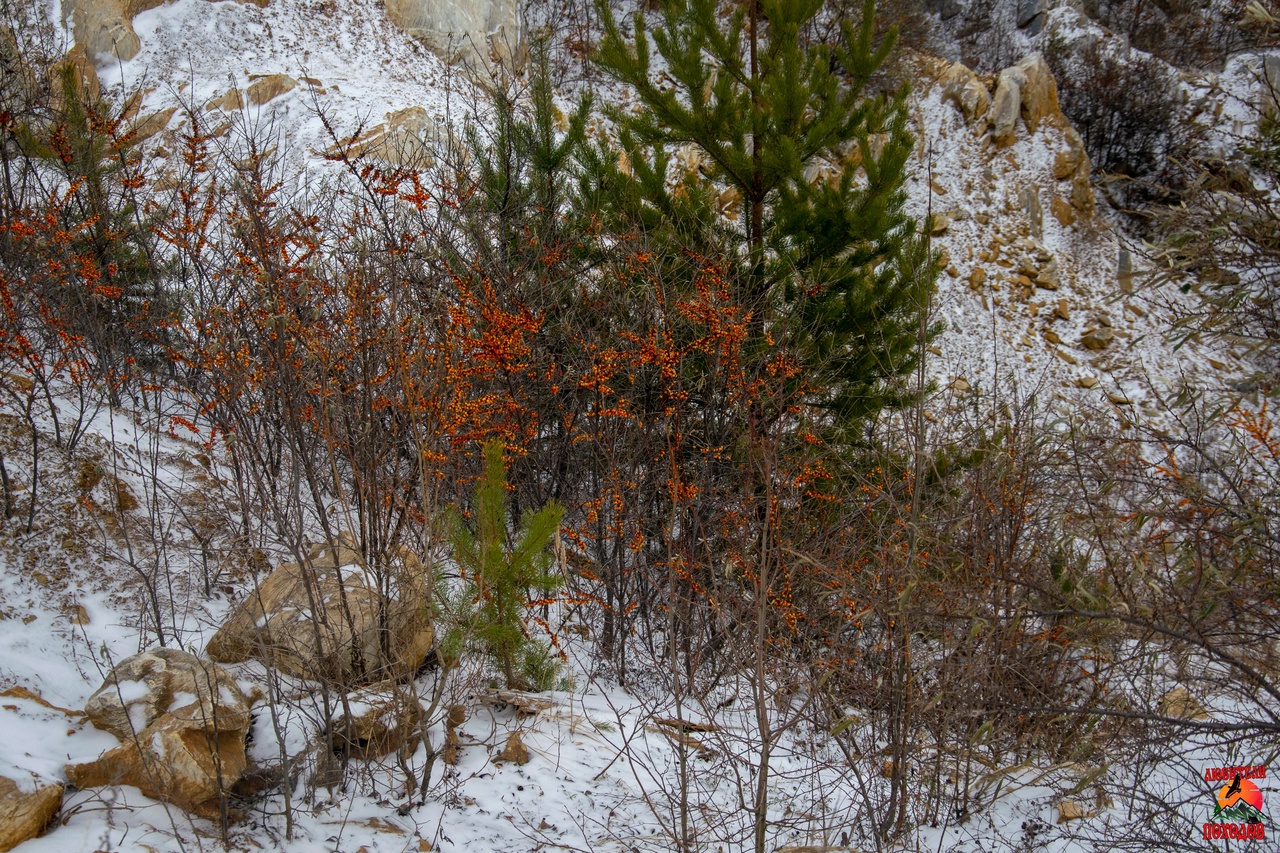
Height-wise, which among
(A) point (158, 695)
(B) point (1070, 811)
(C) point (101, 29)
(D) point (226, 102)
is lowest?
(B) point (1070, 811)

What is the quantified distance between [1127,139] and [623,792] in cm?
2096

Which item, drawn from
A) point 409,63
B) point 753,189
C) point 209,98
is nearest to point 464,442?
point 753,189

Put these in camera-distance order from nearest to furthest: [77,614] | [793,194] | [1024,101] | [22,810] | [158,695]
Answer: [22,810] < [158,695] < [77,614] < [793,194] < [1024,101]

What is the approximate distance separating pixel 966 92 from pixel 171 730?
65.3 ft

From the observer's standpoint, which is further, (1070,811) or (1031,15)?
(1031,15)

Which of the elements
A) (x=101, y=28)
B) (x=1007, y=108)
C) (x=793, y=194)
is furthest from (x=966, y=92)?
(x=101, y=28)

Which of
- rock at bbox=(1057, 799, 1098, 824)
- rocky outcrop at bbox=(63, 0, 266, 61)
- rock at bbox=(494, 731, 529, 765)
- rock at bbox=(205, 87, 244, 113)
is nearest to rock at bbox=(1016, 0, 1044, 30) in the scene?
rock at bbox=(205, 87, 244, 113)

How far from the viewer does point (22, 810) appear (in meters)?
3.05

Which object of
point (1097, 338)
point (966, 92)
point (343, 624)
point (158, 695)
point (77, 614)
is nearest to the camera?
point (158, 695)

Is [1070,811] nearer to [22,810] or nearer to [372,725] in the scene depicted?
[372,725]

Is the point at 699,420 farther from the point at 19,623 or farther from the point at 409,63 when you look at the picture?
the point at 409,63

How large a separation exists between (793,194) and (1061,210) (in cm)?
1358

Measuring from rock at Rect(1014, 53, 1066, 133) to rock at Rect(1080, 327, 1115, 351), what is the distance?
5.31 meters

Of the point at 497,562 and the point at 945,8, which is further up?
the point at 945,8
